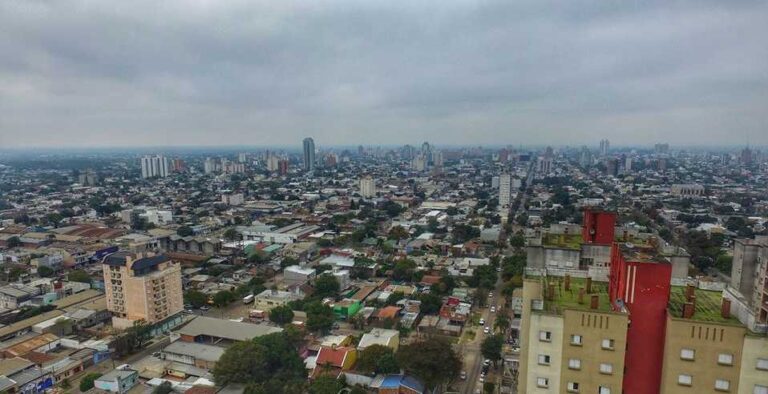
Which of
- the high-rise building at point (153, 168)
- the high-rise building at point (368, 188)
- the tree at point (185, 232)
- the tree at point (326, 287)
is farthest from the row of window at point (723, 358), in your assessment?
the high-rise building at point (153, 168)

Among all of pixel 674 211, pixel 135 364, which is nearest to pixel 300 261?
pixel 135 364

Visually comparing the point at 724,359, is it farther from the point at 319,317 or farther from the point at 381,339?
the point at 319,317

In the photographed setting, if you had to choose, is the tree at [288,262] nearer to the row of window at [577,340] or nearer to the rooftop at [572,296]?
the rooftop at [572,296]

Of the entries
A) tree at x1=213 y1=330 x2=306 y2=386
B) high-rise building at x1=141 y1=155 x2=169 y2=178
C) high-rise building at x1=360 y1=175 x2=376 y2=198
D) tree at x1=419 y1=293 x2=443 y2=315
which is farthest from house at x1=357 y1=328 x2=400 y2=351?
high-rise building at x1=141 y1=155 x2=169 y2=178

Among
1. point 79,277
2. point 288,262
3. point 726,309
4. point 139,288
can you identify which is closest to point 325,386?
point 726,309

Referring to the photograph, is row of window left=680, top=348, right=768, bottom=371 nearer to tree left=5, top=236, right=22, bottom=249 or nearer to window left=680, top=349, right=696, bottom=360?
window left=680, top=349, right=696, bottom=360
